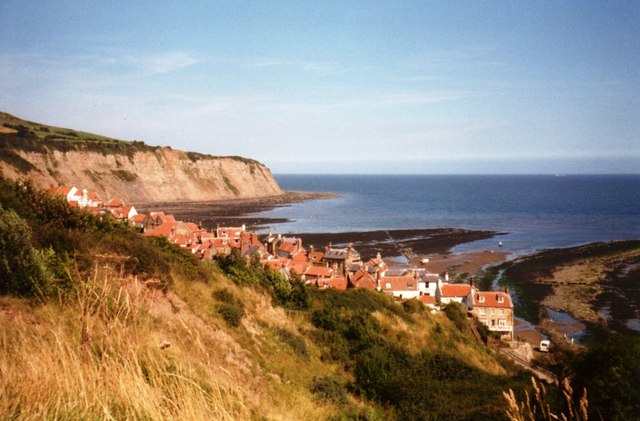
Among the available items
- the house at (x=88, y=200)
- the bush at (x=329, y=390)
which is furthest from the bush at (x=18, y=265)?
the house at (x=88, y=200)

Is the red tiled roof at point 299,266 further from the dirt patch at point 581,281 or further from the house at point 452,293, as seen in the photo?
the dirt patch at point 581,281

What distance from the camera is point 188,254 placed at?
1967cm

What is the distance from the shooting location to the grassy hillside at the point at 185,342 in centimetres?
420

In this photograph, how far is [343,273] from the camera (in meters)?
50.0

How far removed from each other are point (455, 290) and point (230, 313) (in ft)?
110

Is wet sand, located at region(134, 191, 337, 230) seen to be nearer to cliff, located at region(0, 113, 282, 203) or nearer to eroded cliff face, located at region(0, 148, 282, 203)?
eroded cliff face, located at region(0, 148, 282, 203)

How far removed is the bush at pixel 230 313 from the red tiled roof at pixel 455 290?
3240cm

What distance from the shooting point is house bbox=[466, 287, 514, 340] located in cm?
3991

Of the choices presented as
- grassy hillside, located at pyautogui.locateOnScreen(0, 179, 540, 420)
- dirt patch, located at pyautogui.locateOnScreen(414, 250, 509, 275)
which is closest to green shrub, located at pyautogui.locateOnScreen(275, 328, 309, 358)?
grassy hillside, located at pyautogui.locateOnScreen(0, 179, 540, 420)

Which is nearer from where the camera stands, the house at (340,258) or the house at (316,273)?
the house at (316,273)

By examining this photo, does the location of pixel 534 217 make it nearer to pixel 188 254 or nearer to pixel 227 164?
pixel 227 164

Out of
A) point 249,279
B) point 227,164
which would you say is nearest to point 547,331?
point 249,279

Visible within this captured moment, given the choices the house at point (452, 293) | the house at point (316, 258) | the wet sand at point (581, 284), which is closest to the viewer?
the house at point (452, 293)

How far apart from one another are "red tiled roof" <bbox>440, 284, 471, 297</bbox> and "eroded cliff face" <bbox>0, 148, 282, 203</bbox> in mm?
74980
